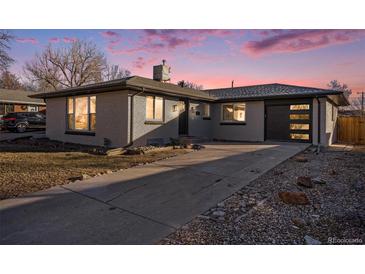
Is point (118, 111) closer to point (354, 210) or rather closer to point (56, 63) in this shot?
point (354, 210)

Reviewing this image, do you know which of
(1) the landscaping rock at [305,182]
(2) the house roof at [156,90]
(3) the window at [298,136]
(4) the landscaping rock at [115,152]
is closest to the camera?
(1) the landscaping rock at [305,182]

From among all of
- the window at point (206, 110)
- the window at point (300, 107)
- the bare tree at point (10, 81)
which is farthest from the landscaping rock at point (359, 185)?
the bare tree at point (10, 81)

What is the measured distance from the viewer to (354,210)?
3.93 m

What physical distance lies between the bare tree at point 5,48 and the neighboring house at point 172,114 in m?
8.95

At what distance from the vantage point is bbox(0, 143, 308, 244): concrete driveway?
10.0ft

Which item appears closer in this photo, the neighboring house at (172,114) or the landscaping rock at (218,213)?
the landscaping rock at (218,213)

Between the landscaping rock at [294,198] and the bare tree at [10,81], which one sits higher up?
the bare tree at [10,81]

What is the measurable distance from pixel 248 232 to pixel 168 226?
1.10m

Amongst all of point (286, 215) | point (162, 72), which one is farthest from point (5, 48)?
point (286, 215)

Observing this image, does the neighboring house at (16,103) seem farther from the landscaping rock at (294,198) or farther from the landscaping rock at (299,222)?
the landscaping rock at (299,222)

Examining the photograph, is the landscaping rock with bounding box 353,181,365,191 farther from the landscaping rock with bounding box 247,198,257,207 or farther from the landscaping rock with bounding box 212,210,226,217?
the landscaping rock with bounding box 212,210,226,217

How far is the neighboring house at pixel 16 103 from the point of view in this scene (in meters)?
24.0

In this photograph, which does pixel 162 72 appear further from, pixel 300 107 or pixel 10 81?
pixel 10 81
